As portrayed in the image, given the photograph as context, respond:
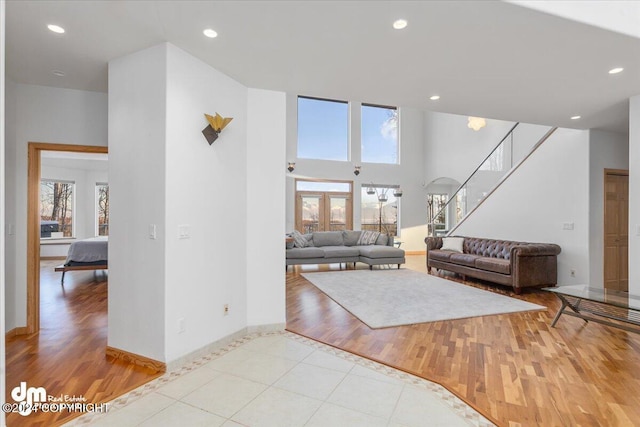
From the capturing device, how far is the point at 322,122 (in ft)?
34.1

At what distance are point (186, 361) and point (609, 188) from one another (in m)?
6.69

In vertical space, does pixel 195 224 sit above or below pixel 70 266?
above

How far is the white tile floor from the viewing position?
2.00 m

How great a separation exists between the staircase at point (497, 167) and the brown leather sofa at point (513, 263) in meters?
1.36

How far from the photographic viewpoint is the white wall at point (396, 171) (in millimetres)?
9915

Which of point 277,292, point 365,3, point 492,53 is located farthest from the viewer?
point 277,292

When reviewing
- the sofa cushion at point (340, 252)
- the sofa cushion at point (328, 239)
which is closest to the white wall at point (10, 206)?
the sofa cushion at point (340, 252)

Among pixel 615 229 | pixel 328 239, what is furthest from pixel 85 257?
pixel 615 229

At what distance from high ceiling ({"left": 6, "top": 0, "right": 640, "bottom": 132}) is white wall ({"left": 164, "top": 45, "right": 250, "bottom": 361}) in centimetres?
27

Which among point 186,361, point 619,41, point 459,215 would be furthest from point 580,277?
point 186,361

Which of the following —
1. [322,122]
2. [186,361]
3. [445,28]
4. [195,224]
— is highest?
[322,122]

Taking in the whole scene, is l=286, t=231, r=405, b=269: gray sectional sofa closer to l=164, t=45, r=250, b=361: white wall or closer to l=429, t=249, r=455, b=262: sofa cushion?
l=429, t=249, r=455, b=262: sofa cushion

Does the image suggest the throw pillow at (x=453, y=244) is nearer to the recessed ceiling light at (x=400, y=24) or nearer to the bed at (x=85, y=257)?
the recessed ceiling light at (x=400, y=24)

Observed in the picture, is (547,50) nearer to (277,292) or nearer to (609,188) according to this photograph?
(277,292)
